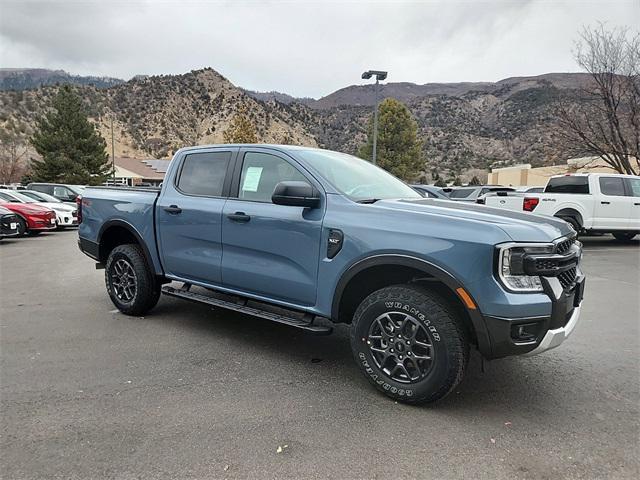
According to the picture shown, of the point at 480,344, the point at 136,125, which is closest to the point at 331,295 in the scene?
the point at 480,344

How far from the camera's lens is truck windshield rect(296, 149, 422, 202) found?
13.0ft

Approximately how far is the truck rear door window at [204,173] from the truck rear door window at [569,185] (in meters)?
10.8

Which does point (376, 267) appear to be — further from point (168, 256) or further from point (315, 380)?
point (168, 256)

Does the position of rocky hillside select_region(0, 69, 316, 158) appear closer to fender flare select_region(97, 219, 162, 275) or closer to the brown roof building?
the brown roof building

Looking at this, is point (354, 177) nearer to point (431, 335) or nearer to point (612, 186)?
point (431, 335)

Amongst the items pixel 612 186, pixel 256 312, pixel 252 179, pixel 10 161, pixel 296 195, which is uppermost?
pixel 10 161

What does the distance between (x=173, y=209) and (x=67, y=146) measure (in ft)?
132

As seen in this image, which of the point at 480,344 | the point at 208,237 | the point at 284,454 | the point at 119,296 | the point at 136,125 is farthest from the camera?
the point at 136,125

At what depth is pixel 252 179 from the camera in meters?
4.36

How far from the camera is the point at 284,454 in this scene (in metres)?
2.72

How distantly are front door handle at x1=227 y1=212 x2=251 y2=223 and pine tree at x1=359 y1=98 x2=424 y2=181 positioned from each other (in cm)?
3817

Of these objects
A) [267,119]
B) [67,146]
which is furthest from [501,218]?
[267,119]

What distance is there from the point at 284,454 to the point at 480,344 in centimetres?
144

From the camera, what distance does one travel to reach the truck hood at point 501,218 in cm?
303
